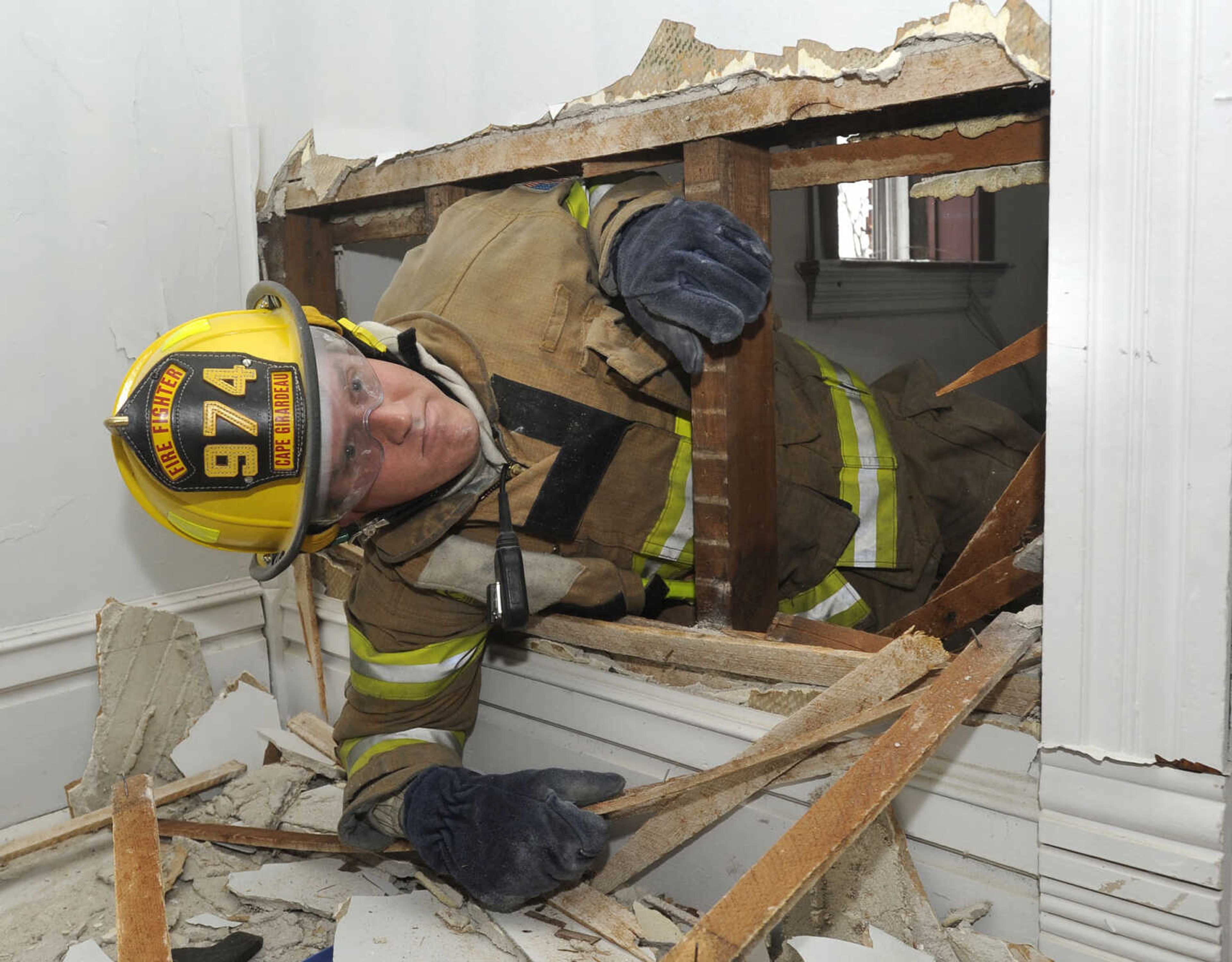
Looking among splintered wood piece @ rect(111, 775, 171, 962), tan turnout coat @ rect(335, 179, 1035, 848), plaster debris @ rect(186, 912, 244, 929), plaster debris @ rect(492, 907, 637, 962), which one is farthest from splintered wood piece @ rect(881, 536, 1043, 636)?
plaster debris @ rect(186, 912, 244, 929)

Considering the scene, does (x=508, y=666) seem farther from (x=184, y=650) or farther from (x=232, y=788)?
(x=184, y=650)

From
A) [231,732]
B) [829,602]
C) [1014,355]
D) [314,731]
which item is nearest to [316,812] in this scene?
[314,731]

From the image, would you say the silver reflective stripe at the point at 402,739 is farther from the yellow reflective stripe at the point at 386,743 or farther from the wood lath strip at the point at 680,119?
the wood lath strip at the point at 680,119

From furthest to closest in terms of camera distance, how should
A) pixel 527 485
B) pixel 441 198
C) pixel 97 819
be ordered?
pixel 97 819 < pixel 441 198 < pixel 527 485

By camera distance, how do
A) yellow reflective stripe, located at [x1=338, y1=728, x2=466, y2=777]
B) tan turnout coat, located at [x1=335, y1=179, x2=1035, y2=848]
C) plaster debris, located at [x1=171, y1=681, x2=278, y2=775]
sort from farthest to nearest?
plaster debris, located at [x1=171, y1=681, x2=278, y2=775], yellow reflective stripe, located at [x1=338, y1=728, x2=466, y2=777], tan turnout coat, located at [x1=335, y1=179, x2=1035, y2=848]

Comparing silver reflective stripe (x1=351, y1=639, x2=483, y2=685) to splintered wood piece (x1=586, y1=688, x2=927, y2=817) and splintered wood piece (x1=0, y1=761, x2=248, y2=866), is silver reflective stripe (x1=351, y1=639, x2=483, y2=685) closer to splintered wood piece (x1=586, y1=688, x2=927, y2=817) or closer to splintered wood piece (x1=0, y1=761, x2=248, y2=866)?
splintered wood piece (x1=586, y1=688, x2=927, y2=817)

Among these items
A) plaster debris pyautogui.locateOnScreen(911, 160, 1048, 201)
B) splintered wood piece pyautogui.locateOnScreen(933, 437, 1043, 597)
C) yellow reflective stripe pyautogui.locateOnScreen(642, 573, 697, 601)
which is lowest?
yellow reflective stripe pyautogui.locateOnScreen(642, 573, 697, 601)

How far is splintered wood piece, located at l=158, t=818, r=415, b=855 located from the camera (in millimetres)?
2039

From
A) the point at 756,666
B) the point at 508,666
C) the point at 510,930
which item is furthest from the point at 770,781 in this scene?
the point at 508,666

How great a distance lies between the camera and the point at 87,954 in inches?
72.3

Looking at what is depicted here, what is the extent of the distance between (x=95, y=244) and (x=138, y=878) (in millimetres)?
1579

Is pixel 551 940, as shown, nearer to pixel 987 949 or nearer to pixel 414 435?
pixel 987 949

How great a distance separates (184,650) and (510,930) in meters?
1.46

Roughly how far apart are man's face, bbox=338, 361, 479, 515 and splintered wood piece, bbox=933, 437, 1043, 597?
904 millimetres
